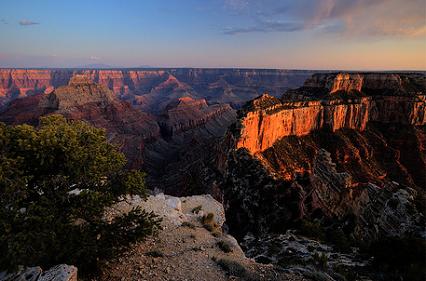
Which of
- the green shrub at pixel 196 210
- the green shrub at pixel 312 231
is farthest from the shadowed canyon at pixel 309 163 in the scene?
the green shrub at pixel 196 210

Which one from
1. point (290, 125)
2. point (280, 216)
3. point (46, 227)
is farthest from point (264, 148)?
point (46, 227)

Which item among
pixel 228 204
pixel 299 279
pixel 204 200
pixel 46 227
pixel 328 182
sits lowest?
pixel 228 204

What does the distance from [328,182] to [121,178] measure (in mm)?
34567

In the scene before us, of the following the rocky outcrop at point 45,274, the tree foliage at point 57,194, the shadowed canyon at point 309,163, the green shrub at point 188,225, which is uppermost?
the tree foliage at point 57,194

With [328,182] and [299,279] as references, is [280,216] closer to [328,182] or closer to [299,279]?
[328,182]

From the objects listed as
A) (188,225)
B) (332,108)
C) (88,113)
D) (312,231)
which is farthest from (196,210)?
(88,113)

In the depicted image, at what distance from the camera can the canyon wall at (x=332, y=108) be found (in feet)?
211

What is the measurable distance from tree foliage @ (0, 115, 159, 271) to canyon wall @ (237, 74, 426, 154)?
4244 cm

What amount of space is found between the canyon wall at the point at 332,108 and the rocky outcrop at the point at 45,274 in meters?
46.8

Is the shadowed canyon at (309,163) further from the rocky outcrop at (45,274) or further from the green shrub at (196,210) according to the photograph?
the rocky outcrop at (45,274)

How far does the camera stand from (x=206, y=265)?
15781 millimetres

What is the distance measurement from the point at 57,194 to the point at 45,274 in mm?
3211

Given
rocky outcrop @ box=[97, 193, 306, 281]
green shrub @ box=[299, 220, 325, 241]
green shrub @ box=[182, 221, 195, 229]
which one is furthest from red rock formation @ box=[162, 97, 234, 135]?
rocky outcrop @ box=[97, 193, 306, 281]

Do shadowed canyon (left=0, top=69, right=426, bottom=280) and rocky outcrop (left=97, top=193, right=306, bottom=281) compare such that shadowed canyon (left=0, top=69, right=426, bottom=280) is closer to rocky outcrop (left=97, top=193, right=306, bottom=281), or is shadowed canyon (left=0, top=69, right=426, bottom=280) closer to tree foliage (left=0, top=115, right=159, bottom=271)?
rocky outcrop (left=97, top=193, right=306, bottom=281)
